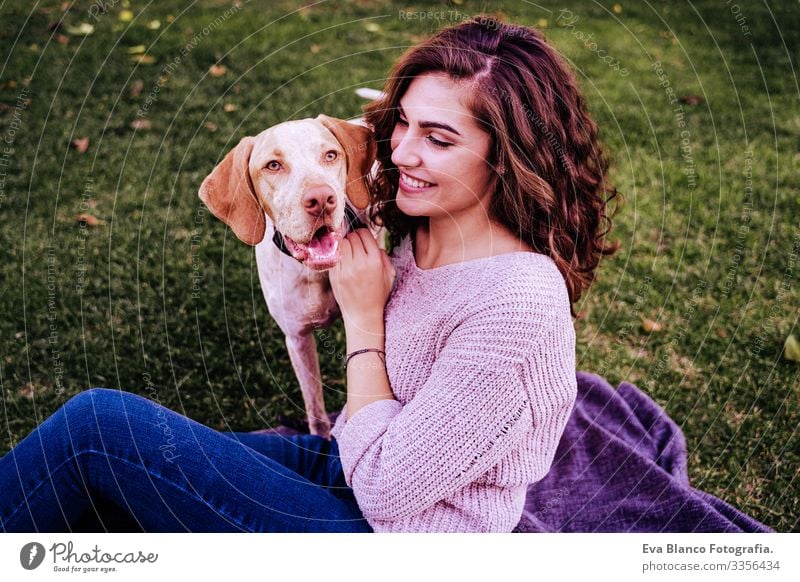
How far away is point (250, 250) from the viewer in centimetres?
422

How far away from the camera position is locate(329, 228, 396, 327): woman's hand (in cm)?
215

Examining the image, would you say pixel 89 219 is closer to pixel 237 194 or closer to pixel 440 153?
pixel 237 194

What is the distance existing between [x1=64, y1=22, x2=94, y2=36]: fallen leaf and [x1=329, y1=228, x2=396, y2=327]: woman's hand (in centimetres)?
476

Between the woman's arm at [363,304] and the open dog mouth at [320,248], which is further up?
the open dog mouth at [320,248]

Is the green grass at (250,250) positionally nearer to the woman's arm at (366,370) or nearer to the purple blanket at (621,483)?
the purple blanket at (621,483)

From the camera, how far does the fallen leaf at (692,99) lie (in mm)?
5916

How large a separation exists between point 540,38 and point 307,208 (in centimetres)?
82

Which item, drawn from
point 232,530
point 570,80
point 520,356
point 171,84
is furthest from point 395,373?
point 171,84

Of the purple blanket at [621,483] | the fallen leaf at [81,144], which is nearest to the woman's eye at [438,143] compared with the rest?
the purple blanket at [621,483]

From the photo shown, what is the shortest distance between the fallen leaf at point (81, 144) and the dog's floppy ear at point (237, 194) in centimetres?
319

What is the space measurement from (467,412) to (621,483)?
1.33 meters

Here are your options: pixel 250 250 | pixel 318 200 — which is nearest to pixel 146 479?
pixel 318 200

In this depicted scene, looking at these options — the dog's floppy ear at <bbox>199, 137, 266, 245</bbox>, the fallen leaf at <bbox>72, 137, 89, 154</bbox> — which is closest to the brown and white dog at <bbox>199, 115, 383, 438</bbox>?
the dog's floppy ear at <bbox>199, 137, 266, 245</bbox>

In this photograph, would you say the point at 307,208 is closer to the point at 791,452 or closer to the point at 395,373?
the point at 395,373
